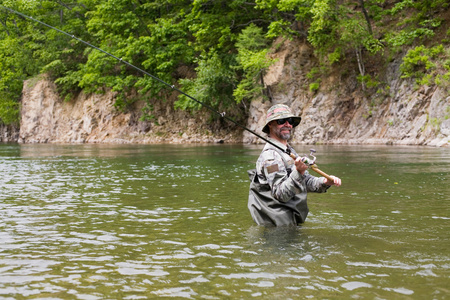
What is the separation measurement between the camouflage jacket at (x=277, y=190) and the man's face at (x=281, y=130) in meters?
0.10

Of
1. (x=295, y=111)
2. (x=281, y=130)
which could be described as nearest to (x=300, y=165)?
(x=281, y=130)

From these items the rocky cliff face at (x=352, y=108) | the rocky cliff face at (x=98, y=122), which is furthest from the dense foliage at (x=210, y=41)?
the rocky cliff face at (x=98, y=122)

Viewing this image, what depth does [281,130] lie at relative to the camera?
21.9ft

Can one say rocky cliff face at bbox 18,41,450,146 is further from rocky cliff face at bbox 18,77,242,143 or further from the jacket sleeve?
the jacket sleeve

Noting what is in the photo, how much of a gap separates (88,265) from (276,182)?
2420 mm

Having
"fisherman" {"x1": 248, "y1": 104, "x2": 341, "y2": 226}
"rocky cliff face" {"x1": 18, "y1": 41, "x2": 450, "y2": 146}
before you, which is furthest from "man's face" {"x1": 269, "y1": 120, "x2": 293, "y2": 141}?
"rocky cliff face" {"x1": 18, "y1": 41, "x2": 450, "y2": 146}

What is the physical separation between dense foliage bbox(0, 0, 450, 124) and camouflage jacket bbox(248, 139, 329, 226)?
2263 cm

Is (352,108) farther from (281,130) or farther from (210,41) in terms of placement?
(281,130)

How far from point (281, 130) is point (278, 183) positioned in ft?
2.42

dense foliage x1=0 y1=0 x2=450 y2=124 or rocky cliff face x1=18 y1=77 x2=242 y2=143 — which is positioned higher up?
dense foliage x1=0 y1=0 x2=450 y2=124

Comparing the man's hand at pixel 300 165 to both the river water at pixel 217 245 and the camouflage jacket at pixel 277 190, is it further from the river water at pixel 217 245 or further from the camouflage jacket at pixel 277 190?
the river water at pixel 217 245

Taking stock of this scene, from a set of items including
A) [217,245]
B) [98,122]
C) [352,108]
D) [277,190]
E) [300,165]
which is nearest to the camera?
[300,165]

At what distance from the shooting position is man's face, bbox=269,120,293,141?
6.68 meters

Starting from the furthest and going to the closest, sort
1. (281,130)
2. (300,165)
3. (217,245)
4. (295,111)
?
(295,111), (281,130), (217,245), (300,165)
